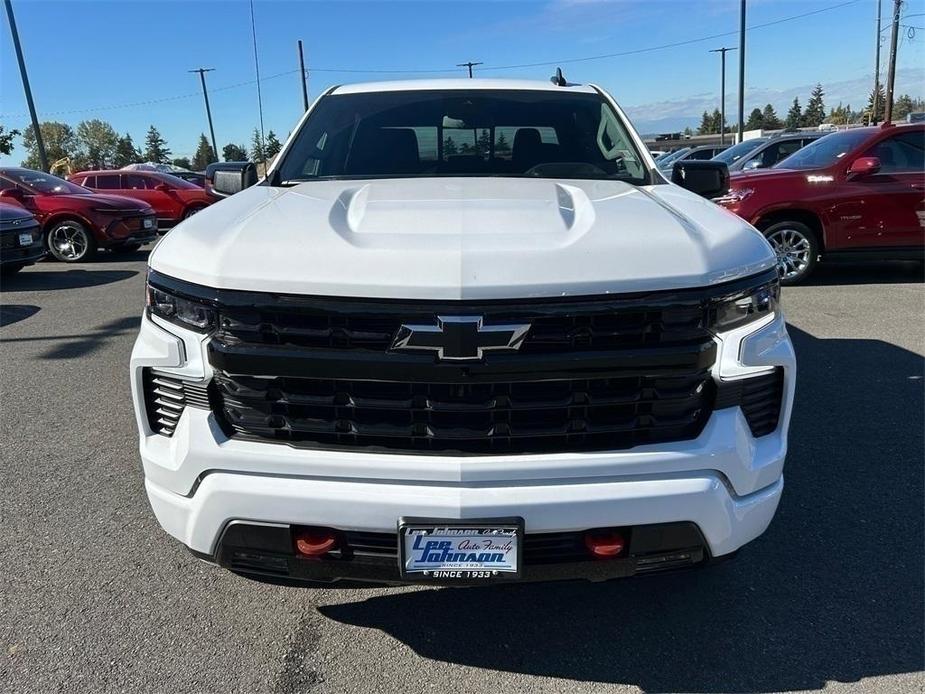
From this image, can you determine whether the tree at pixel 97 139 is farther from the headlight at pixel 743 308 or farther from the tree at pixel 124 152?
the headlight at pixel 743 308

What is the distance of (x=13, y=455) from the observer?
A: 3.88 m

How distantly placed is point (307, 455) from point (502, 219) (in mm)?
913

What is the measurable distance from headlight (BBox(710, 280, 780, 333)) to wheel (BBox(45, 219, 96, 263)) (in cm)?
1203

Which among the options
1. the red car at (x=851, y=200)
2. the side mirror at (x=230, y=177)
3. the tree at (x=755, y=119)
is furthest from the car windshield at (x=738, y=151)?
the tree at (x=755, y=119)

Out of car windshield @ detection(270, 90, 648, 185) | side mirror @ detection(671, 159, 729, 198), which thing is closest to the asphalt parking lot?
side mirror @ detection(671, 159, 729, 198)

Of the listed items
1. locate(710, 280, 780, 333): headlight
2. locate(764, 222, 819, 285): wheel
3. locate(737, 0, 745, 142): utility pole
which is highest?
locate(737, 0, 745, 142): utility pole

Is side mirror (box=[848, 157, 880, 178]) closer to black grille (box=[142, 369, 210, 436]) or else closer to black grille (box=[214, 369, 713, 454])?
black grille (box=[214, 369, 713, 454])

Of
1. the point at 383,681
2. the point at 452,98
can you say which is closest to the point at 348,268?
the point at 383,681

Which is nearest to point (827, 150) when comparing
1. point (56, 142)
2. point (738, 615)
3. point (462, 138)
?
point (462, 138)

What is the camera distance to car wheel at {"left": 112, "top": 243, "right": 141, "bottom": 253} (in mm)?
12129

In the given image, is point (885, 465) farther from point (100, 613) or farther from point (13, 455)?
point (13, 455)

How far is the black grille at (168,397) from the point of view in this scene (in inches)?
79.7

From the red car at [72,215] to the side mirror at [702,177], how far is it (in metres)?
10.9

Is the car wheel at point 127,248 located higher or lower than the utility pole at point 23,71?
lower
